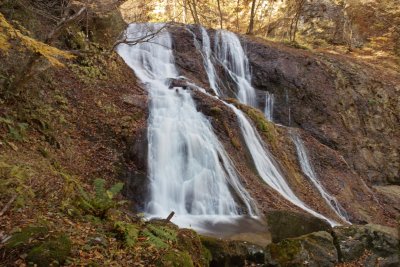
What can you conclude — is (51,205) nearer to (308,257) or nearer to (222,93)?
(308,257)

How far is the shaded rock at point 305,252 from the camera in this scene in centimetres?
602

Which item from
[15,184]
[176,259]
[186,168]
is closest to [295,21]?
[186,168]

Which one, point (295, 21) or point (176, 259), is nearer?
point (176, 259)

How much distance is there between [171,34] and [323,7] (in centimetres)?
1219

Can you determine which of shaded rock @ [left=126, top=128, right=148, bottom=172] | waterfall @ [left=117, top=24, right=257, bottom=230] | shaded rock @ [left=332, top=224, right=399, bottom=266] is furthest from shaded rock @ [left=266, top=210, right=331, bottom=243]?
shaded rock @ [left=126, top=128, right=148, bottom=172]

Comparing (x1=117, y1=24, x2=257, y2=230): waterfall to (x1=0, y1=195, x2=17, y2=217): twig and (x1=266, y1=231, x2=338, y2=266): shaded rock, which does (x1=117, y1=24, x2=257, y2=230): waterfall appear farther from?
(x1=0, y1=195, x2=17, y2=217): twig

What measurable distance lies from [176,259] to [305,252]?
93.5 inches

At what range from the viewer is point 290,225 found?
7.20 meters

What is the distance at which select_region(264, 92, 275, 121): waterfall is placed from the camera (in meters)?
16.8

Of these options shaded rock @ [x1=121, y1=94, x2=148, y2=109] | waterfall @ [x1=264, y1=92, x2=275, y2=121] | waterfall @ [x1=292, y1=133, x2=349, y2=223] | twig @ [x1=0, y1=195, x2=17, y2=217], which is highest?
shaded rock @ [x1=121, y1=94, x2=148, y2=109]

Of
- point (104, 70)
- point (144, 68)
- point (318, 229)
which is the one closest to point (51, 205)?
point (318, 229)

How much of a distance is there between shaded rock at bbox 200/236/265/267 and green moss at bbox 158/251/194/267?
869 millimetres

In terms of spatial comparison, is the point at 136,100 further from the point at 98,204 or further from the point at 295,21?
the point at 295,21

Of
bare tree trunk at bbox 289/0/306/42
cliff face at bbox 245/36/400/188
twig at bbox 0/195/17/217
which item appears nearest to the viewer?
twig at bbox 0/195/17/217
